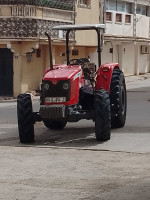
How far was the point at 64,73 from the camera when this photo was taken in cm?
1338

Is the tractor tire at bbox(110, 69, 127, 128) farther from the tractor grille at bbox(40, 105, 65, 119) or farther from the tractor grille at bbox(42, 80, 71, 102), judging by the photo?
the tractor grille at bbox(40, 105, 65, 119)

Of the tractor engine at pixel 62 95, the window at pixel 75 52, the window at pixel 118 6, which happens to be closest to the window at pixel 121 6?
the window at pixel 118 6

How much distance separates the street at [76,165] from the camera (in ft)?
27.6

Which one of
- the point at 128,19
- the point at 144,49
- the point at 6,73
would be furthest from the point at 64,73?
the point at 144,49

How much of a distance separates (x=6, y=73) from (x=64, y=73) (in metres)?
15.2

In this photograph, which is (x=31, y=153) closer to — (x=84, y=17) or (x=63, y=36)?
(x=63, y=36)

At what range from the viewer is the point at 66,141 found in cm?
1335

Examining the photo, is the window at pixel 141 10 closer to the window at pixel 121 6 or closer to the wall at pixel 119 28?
the wall at pixel 119 28

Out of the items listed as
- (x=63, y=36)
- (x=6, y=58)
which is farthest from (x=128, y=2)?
(x=6, y=58)

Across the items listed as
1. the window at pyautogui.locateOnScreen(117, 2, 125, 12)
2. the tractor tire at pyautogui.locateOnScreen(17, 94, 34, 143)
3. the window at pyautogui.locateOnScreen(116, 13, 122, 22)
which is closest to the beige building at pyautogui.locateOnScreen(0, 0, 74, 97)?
the window at pyautogui.locateOnScreen(116, 13, 122, 22)

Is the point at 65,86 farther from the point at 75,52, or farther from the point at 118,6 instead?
the point at 118,6

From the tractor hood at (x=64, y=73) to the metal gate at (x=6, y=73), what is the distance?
47.1 feet

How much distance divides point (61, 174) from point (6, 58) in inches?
752

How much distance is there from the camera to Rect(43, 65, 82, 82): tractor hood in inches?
518
